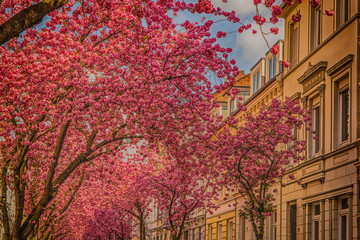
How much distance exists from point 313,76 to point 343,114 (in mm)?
2991

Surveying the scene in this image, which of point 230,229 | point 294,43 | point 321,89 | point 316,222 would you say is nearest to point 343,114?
point 321,89

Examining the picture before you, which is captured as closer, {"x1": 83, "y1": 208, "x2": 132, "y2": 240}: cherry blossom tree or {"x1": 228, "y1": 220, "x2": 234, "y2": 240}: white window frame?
{"x1": 228, "y1": 220, "x2": 234, "y2": 240}: white window frame

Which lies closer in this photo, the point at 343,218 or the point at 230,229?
the point at 343,218

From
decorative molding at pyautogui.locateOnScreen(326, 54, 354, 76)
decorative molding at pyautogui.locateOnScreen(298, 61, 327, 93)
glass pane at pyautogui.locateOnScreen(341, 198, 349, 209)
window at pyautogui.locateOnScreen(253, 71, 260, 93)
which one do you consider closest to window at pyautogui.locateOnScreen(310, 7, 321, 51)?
decorative molding at pyautogui.locateOnScreen(298, 61, 327, 93)

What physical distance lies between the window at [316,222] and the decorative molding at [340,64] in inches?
206

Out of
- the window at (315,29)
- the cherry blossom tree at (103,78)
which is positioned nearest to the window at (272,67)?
the window at (315,29)

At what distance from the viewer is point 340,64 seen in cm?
2042

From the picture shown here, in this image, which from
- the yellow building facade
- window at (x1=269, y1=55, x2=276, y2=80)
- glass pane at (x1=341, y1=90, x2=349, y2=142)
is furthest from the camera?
window at (x1=269, y1=55, x2=276, y2=80)

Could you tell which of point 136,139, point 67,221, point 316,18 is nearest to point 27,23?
point 136,139

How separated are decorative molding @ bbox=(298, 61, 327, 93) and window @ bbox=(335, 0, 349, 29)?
1623 mm

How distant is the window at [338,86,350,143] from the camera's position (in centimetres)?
2088

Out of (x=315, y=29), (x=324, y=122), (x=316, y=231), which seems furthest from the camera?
(x=315, y=29)

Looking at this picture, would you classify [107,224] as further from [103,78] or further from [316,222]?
[103,78]

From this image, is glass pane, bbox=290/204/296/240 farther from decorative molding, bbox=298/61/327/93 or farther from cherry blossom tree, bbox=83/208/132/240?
cherry blossom tree, bbox=83/208/132/240
